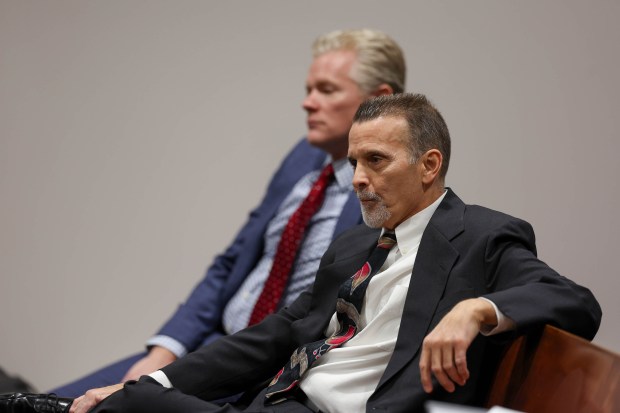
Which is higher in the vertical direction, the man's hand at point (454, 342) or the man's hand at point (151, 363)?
the man's hand at point (454, 342)

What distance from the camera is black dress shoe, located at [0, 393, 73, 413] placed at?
2402 millimetres

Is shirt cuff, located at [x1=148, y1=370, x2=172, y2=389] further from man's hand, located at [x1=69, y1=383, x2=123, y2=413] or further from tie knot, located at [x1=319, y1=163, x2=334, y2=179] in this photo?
tie knot, located at [x1=319, y1=163, x2=334, y2=179]

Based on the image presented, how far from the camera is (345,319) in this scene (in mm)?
2283

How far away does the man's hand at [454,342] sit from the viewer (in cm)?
183

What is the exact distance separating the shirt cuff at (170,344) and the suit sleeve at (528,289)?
1.68 m

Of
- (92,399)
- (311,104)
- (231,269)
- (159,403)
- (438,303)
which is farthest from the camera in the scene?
(231,269)

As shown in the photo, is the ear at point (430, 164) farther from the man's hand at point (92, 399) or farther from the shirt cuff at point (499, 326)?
the man's hand at point (92, 399)

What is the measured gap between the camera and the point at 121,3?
15.1 feet

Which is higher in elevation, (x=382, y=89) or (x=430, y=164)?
(x=382, y=89)

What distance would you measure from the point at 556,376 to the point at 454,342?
25 cm

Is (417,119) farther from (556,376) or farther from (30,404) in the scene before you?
(30,404)

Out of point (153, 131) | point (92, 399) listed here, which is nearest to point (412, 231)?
point (92, 399)

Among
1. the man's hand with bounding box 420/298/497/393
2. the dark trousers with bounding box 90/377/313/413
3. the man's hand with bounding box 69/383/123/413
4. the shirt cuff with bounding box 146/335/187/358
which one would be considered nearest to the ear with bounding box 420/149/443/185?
the man's hand with bounding box 420/298/497/393

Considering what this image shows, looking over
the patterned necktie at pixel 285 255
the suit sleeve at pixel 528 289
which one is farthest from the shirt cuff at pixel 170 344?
the suit sleeve at pixel 528 289
